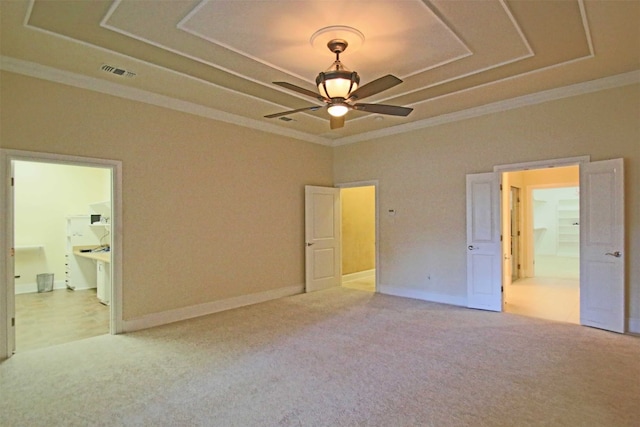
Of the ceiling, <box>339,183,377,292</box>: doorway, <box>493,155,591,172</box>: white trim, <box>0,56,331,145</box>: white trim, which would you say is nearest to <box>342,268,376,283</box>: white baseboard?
<box>339,183,377,292</box>: doorway

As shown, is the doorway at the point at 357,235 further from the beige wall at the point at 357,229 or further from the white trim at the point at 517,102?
the white trim at the point at 517,102

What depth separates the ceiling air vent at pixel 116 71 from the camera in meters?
3.69

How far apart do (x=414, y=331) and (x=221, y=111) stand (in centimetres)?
418

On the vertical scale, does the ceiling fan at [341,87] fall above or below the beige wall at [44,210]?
above

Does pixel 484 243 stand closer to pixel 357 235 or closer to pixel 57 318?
pixel 357 235

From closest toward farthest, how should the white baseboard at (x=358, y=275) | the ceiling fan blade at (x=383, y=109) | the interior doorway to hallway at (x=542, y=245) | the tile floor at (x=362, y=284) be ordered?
the ceiling fan blade at (x=383, y=109) < the interior doorway to hallway at (x=542, y=245) < the tile floor at (x=362, y=284) < the white baseboard at (x=358, y=275)

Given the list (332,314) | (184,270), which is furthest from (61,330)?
(332,314)

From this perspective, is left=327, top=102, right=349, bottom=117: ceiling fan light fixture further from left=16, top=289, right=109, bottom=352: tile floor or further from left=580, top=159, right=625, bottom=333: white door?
left=16, top=289, right=109, bottom=352: tile floor

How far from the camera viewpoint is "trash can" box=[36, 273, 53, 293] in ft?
22.1

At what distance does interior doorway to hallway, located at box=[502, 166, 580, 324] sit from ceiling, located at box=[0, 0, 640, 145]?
79.3 inches

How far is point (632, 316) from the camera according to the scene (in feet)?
13.1

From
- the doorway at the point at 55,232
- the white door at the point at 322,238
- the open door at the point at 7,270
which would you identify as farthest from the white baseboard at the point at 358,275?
the open door at the point at 7,270

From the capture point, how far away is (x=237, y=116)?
5402 millimetres

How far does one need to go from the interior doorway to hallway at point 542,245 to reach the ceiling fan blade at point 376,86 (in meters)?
3.36
